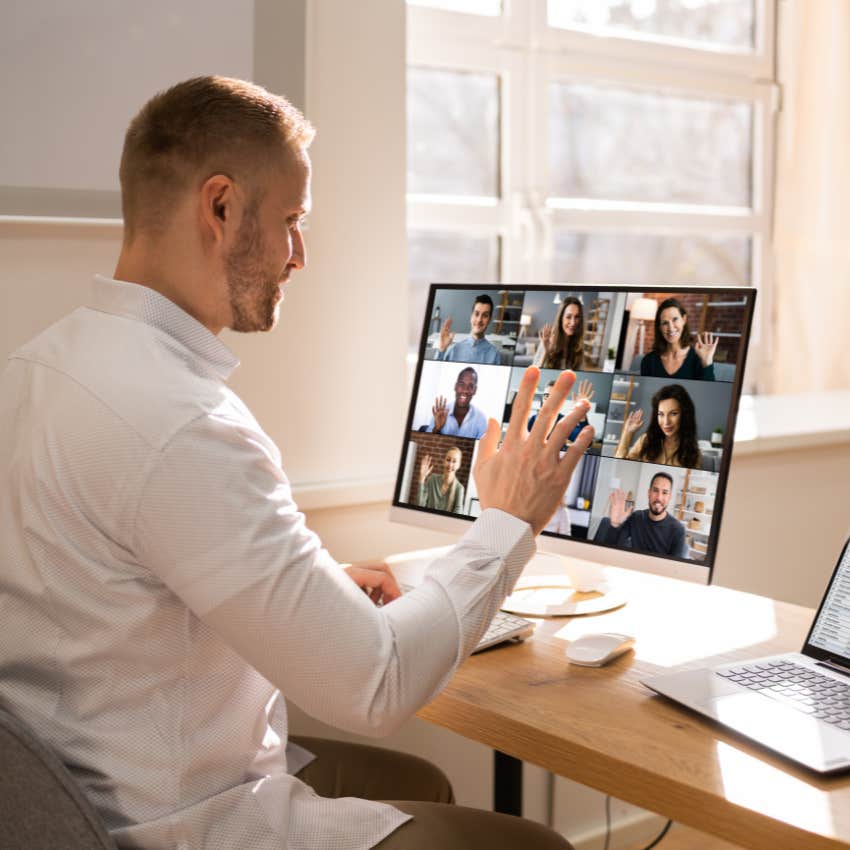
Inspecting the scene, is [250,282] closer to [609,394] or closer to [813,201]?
[609,394]

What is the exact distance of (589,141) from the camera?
3045mm

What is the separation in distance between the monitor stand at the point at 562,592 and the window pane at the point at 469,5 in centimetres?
137

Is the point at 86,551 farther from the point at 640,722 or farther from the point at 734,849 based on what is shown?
the point at 734,849

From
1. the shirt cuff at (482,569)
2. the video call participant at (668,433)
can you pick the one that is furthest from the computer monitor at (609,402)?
the shirt cuff at (482,569)

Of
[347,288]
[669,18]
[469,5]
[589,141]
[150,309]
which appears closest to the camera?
[150,309]

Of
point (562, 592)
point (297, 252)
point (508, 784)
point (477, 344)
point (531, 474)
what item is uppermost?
point (297, 252)

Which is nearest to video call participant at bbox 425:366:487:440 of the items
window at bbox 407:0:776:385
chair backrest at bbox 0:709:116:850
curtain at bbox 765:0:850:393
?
chair backrest at bbox 0:709:116:850

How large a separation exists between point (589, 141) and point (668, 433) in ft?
5.53

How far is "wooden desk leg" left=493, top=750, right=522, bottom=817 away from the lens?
6.06ft

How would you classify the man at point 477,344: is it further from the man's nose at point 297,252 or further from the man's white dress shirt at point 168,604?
the man's white dress shirt at point 168,604

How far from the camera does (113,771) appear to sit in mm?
1104

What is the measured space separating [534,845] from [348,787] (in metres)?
0.44

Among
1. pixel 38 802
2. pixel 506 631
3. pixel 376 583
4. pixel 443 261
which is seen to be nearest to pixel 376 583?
pixel 376 583

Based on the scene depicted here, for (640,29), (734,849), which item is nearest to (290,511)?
(734,849)
